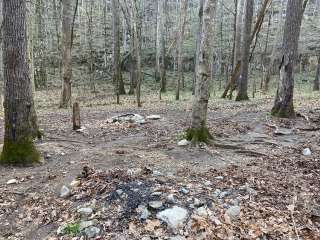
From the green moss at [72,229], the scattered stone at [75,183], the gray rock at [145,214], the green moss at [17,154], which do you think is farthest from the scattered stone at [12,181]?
the gray rock at [145,214]

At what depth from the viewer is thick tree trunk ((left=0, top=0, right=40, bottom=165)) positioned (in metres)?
6.69

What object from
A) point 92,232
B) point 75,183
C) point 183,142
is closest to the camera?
point 92,232

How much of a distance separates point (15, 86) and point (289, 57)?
7.76 m

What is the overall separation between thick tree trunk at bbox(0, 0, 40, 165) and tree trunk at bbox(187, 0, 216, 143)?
125 inches

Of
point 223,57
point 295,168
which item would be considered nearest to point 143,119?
point 295,168

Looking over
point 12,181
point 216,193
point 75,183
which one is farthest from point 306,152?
point 12,181

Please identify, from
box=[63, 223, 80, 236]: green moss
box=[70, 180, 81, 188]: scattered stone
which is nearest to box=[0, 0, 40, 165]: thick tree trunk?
box=[70, 180, 81, 188]: scattered stone

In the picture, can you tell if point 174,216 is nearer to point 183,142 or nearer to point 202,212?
point 202,212

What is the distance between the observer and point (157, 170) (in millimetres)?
6133

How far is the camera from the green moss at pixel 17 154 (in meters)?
6.77

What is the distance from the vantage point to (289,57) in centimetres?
1125

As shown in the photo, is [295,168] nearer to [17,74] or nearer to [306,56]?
[17,74]

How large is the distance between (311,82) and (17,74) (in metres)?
26.6

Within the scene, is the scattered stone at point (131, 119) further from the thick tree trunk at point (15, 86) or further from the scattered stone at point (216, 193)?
the scattered stone at point (216, 193)
